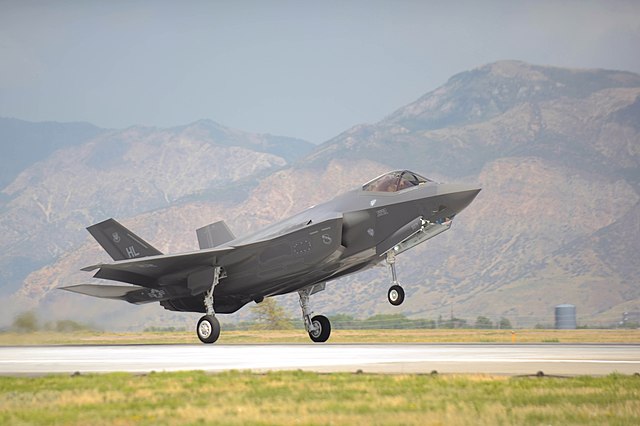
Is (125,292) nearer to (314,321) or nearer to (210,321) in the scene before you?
(210,321)

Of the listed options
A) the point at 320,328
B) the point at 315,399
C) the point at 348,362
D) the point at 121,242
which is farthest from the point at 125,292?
the point at 315,399

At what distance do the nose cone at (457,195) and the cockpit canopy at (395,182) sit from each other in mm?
874

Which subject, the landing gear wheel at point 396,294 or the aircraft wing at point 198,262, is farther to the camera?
the aircraft wing at point 198,262

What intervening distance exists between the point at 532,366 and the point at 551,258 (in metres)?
127

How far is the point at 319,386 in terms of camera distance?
12.5 metres

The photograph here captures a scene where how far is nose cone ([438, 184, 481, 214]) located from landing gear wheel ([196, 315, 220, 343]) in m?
7.51

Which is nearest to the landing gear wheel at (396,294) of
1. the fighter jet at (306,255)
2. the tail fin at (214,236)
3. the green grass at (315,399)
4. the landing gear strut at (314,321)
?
the fighter jet at (306,255)

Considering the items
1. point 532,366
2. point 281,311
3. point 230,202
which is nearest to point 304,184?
point 230,202

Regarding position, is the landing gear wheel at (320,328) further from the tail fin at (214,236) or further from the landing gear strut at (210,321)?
the tail fin at (214,236)

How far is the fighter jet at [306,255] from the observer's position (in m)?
25.2

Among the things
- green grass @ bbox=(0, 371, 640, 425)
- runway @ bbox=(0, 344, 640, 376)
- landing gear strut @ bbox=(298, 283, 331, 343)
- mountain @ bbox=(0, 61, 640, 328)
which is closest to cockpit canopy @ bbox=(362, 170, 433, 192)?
landing gear strut @ bbox=(298, 283, 331, 343)

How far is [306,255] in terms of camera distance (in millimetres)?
25688

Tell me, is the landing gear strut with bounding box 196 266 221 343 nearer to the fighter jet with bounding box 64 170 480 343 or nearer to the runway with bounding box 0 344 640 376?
the fighter jet with bounding box 64 170 480 343

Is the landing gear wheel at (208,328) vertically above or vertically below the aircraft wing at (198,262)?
below
